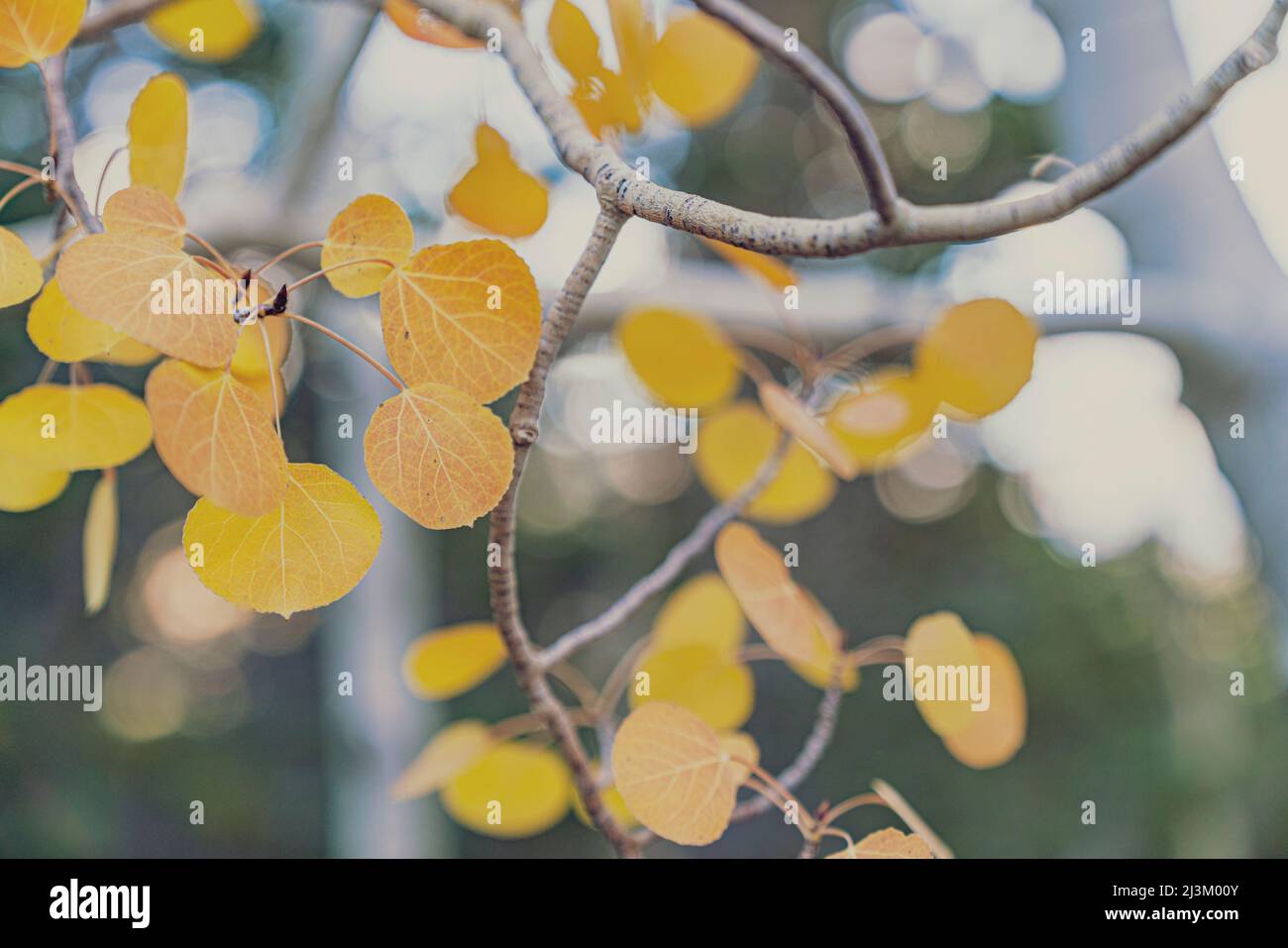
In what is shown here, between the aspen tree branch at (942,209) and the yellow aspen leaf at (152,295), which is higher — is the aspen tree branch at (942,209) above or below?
above

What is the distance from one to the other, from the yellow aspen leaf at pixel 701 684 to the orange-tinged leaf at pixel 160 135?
→ 7.2 inches

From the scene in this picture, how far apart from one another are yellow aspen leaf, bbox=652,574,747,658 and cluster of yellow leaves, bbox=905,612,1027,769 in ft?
0.25

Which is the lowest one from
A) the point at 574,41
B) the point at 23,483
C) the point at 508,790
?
the point at 508,790

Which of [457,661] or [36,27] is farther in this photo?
[457,661]

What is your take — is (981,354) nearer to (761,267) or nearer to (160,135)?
(761,267)

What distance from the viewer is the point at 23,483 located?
208 millimetres

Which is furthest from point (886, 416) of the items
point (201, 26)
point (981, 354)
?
point (201, 26)

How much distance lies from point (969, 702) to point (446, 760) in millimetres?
166

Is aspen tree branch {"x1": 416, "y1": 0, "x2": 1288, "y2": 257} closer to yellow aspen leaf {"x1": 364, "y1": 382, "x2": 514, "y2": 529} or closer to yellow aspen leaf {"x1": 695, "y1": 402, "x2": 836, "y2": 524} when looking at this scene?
yellow aspen leaf {"x1": 364, "y1": 382, "x2": 514, "y2": 529}

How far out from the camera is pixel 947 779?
62.0 inches

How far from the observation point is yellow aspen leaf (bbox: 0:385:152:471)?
19 cm

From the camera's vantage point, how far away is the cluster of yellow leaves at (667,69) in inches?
9.5

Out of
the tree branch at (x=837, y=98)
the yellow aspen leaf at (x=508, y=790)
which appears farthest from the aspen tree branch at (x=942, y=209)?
the yellow aspen leaf at (x=508, y=790)

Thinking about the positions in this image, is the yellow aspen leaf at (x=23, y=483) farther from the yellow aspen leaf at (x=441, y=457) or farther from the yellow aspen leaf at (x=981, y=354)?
the yellow aspen leaf at (x=981, y=354)
